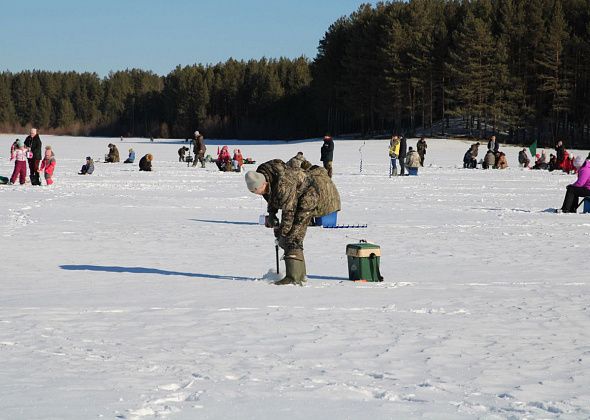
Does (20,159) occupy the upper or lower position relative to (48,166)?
upper

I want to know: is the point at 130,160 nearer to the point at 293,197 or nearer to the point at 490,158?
the point at 490,158

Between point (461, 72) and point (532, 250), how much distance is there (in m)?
64.9

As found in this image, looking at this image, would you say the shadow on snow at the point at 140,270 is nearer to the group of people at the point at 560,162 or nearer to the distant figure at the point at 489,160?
the group of people at the point at 560,162

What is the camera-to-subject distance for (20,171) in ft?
86.5

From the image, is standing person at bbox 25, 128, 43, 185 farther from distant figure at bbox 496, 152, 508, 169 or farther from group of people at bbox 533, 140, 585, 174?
distant figure at bbox 496, 152, 508, 169

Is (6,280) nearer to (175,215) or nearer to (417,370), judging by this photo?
(417,370)

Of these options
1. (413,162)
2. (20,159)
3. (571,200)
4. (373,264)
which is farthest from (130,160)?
(373,264)

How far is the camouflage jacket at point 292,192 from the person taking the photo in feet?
31.0

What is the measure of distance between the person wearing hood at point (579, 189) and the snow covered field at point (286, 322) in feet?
5.90

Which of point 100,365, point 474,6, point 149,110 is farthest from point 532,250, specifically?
point 149,110

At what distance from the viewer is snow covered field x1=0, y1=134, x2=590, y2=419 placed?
204 inches

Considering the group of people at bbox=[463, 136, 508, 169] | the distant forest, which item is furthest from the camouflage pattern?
the distant forest

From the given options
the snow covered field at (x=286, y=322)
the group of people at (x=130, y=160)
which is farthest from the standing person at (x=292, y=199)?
the group of people at (x=130, y=160)

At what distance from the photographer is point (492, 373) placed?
5.84 meters
